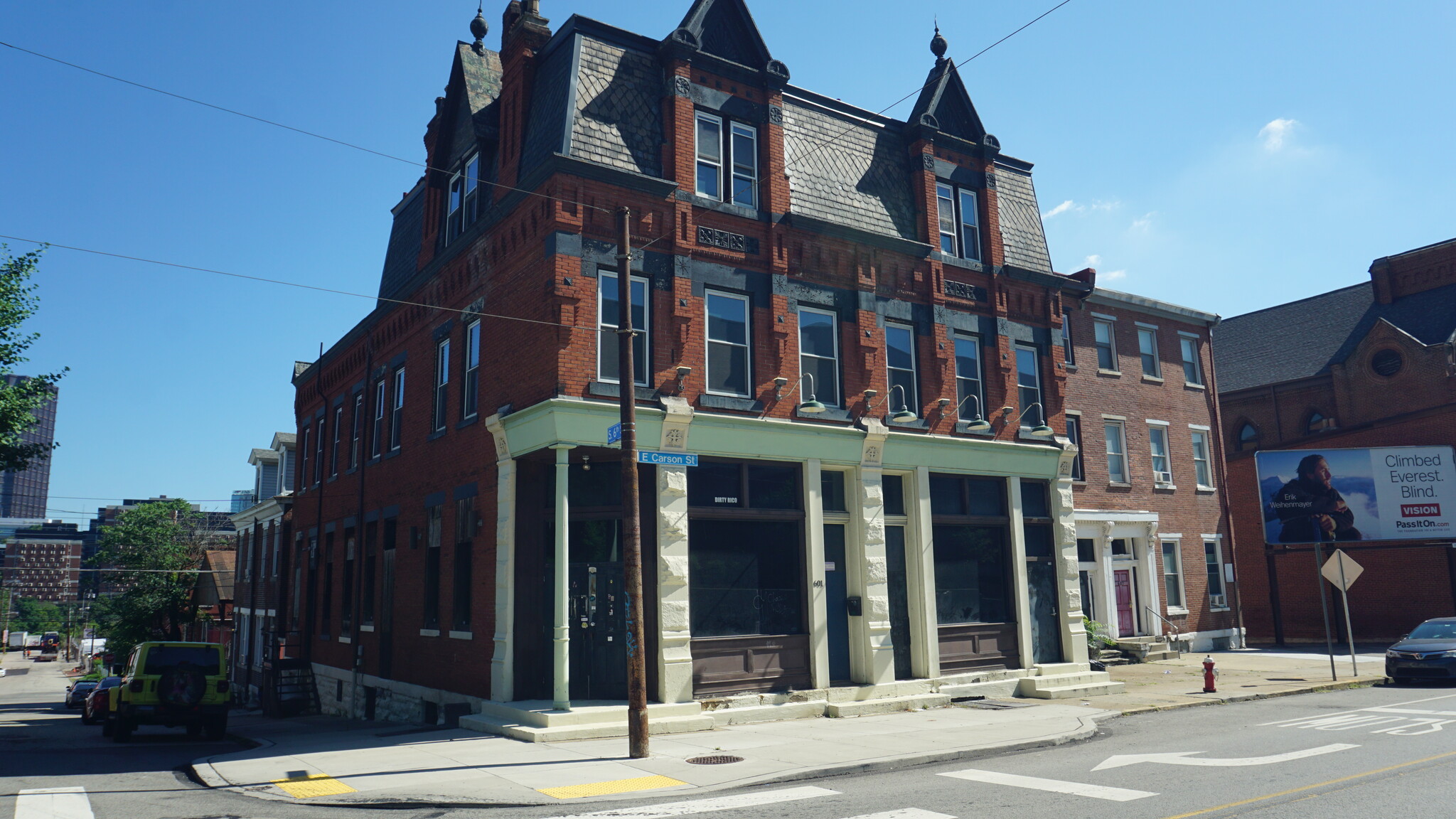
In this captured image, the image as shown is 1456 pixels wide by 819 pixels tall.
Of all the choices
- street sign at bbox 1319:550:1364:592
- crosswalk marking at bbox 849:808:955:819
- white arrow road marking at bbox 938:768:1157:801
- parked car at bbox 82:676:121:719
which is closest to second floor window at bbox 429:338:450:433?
white arrow road marking at bbox 938:768:1157:801

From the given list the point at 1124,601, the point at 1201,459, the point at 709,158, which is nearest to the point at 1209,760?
the point at 709,158

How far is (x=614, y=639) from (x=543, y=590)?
1.52 metres

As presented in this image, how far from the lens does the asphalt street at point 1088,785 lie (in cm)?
841

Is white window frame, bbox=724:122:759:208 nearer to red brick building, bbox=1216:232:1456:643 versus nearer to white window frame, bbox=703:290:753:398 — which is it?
white window frame, bbox=703:290:753:398

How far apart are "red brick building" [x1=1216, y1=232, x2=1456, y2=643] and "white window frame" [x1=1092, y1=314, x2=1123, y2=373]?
360 inches

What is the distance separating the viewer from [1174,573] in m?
30.2

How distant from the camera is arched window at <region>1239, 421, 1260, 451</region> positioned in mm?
40000

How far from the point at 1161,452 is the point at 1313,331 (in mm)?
14470

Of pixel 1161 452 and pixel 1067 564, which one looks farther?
pixel 1161 452

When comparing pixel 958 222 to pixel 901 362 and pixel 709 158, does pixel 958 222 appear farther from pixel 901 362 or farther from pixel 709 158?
pixel 709 158

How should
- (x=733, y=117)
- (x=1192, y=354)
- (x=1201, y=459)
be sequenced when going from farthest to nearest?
(x=1192, y=354) < (x=1201, y=459) < (x=733, y=117)

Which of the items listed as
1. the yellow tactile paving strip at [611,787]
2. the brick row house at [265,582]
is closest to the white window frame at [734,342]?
the yellow tactile paving strip at [611,787]

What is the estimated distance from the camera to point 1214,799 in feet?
28.0

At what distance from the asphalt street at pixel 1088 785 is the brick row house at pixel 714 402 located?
Result: 14.9 feet
